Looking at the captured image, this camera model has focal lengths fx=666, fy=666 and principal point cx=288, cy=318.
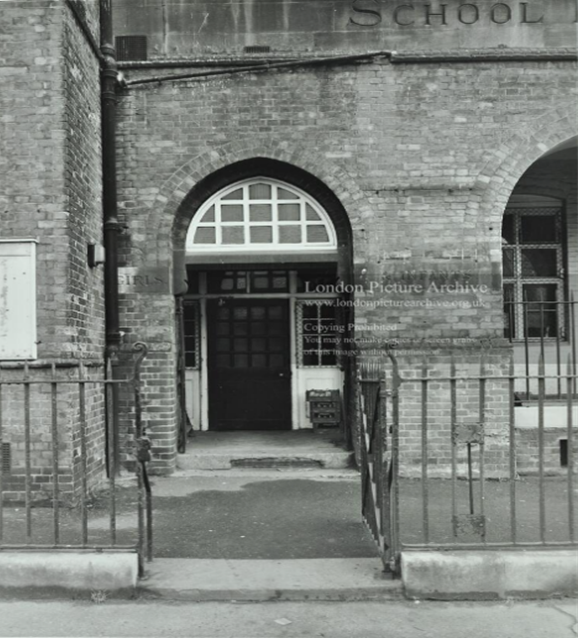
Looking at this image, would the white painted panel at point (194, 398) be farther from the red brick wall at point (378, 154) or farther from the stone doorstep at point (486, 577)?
the stone doorstep at point (486, 577)

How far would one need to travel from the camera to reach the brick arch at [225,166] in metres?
8.31

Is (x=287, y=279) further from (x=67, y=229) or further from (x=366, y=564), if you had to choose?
(x=366, y=564)

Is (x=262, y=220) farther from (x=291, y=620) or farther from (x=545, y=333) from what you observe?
(x=291, y=620)

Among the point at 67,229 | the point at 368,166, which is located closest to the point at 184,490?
the point at 67,229

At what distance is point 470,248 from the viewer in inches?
327

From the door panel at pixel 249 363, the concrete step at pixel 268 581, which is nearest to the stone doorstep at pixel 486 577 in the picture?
the concrete step at pixel 268 581

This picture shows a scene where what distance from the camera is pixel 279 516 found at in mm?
6555

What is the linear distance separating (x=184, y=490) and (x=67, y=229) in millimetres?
3180

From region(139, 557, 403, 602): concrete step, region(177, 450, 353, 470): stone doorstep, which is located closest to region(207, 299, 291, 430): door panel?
region(177, 450, 353, 470): stone doorstep

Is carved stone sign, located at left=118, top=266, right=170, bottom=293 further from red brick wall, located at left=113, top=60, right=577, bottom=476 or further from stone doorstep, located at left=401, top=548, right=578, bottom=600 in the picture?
stone doorstep, located at left=401, top=548, right=578, bottom=600

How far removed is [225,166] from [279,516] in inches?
170

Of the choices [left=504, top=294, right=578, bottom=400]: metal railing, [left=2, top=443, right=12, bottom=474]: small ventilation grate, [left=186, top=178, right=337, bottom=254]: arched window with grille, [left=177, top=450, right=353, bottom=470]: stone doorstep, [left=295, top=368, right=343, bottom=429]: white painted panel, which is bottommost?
[left=177, top=450, right=353, bottom=470]: stone doorstep

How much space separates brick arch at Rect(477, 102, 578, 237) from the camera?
326 inches

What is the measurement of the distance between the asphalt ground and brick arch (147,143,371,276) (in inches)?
117
